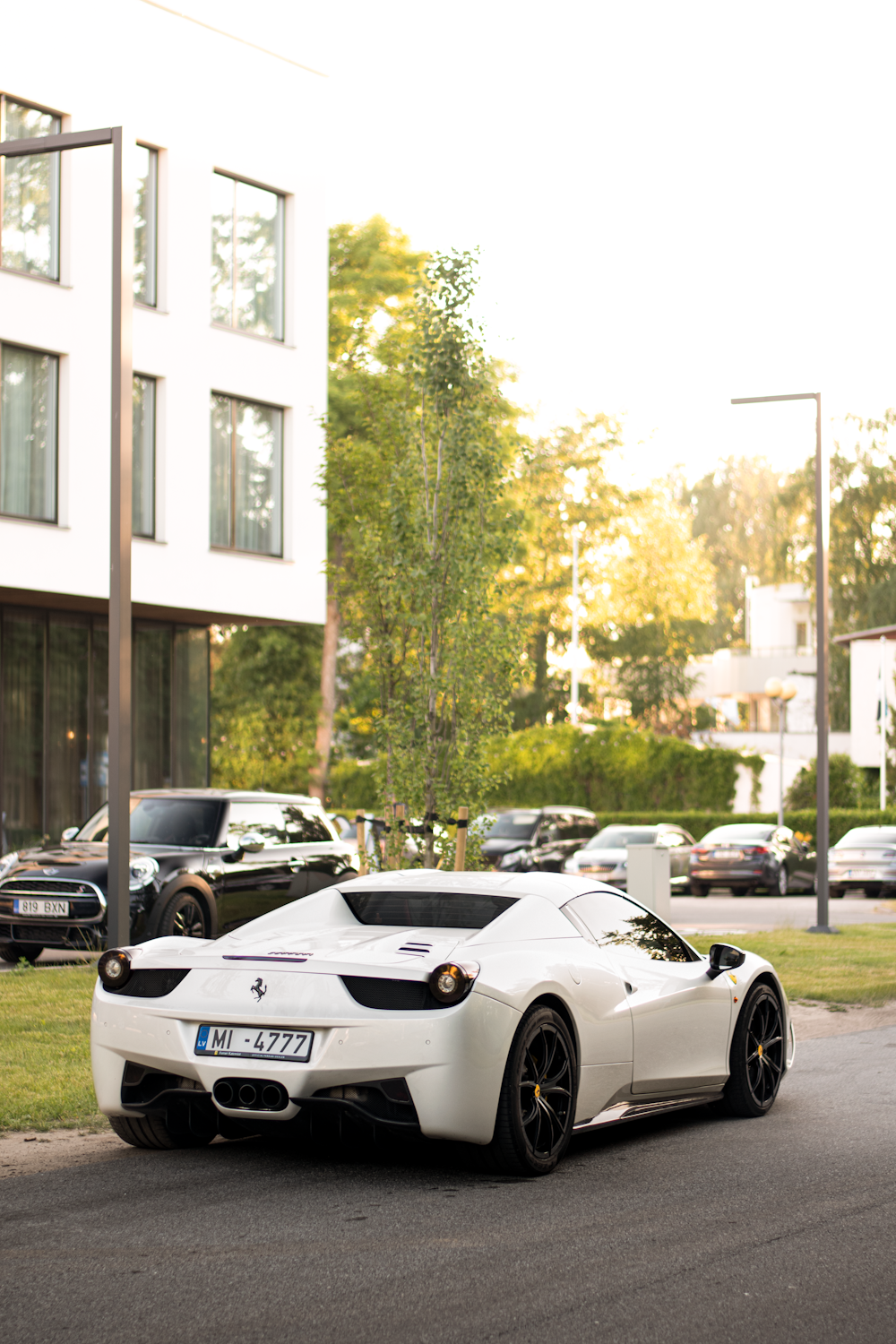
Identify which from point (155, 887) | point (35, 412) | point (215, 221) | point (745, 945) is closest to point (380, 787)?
point (155, 887)

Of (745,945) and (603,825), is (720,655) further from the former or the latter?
(745,945)

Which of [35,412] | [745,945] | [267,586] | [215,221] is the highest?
[215,221]

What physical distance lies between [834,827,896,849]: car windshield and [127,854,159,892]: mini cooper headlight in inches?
790

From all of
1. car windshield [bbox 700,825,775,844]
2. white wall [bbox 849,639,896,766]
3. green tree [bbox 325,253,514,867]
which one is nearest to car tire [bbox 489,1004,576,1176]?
green tree [bbox 325,253,514,867]

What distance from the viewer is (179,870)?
593 inches

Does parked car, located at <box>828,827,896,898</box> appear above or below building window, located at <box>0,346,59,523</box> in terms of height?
below

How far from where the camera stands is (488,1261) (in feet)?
17.3

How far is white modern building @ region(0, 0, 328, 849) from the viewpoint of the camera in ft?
78.4

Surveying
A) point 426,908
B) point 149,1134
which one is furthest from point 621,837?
point 149,1134

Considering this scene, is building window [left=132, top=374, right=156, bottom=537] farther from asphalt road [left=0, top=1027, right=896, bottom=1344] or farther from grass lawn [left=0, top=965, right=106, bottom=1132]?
asphalt road [left=0, top=1027, right=896, bottom=1344]

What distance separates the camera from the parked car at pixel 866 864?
31453 millimetres

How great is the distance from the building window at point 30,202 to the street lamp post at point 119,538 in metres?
13.2

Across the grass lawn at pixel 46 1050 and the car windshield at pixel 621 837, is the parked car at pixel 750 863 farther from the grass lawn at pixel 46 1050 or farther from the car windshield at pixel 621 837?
the grass lawn at pixel 46 1050

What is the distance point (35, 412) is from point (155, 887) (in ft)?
38.1
